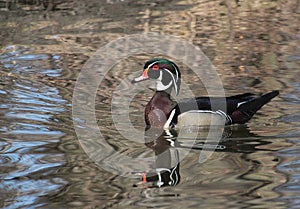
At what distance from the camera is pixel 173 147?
7.52 m

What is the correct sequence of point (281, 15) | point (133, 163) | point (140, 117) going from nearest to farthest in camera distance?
point (133, 163)
point (140, 117)
point (281, 15)

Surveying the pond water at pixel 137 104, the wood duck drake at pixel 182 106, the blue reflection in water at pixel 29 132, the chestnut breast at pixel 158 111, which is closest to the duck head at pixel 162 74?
the wood duck drake at pixel 182 106

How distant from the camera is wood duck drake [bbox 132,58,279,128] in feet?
26.4

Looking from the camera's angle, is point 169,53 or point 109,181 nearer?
point 109,181

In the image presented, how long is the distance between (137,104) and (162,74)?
84 cm

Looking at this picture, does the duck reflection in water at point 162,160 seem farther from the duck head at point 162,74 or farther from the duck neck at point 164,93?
the duck head at point 162,74

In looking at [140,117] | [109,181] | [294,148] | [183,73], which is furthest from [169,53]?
[109,181]

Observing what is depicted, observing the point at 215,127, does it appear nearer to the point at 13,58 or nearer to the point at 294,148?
the point at 294,148

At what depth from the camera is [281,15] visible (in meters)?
14.2

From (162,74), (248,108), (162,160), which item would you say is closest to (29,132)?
(162,160)

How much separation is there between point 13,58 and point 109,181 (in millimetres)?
5294

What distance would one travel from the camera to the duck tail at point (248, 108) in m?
8.23

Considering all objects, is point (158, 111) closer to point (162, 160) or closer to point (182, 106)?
point (182, 106)

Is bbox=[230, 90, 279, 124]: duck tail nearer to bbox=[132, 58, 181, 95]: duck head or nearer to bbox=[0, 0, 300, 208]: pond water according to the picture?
bbox=[0, 0, 300, 208]: pond water
